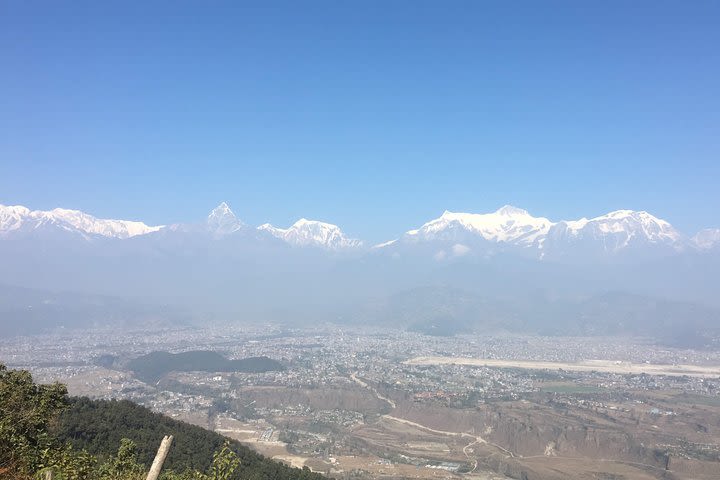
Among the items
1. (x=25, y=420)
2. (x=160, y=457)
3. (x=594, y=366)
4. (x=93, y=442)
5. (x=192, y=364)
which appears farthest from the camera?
(x=594, y=366)

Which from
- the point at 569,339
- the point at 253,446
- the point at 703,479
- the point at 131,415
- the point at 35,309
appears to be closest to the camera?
the point at 131,415

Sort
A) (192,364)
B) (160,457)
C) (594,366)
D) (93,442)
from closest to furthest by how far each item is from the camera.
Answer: (160,457), (93,442), (192,364), (594,366)

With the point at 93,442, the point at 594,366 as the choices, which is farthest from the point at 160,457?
the point at 594,366

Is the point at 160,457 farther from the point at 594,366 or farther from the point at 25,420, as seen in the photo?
the point at 594,366

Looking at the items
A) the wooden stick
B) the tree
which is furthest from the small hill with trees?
the wooden stick

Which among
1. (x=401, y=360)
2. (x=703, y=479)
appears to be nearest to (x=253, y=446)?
(x=703, y=479)

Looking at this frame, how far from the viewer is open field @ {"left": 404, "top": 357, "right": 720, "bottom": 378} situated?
11031 centimetres

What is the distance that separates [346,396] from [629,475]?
41.3 meters

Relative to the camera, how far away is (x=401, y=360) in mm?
122188

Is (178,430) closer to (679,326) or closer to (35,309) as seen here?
(35,309)

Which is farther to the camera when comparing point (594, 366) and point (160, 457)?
point (594, 366)

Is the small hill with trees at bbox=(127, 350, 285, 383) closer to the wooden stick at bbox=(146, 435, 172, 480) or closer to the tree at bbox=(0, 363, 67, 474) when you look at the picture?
the tree at bbox=(0, 363, 67, 474)

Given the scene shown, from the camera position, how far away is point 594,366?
118 meters

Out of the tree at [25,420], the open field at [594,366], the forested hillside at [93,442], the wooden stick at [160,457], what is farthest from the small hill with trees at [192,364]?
the wooden stick at [160,457]
